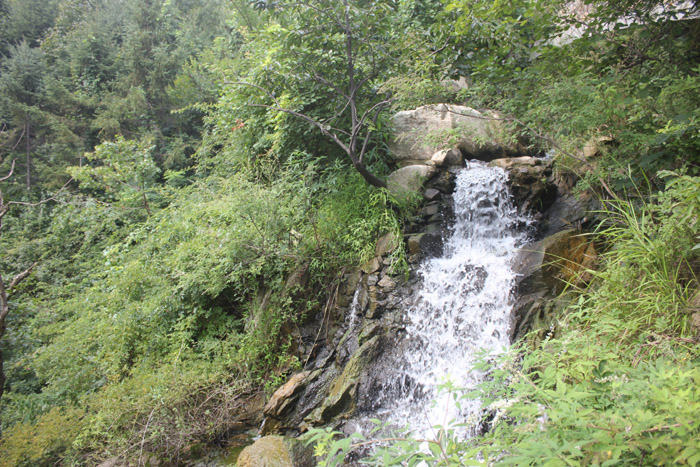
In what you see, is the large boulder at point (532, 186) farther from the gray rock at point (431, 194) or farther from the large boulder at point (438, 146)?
the gray rock at point (431, 194)

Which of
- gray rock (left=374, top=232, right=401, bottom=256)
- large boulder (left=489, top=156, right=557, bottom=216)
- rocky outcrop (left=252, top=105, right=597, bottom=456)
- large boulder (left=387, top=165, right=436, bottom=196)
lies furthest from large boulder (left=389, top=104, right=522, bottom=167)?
gray rock (left=374, top=232, right=401, bottom=256)

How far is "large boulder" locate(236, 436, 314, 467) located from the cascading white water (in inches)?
34.4

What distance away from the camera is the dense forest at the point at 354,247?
1.62 metres

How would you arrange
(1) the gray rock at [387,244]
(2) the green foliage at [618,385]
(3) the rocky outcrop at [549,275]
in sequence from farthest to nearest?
(1) the gray rock at [387,244] < (3) the rocky outcrop at [549,275] < (2) the green foliage at [618,385]

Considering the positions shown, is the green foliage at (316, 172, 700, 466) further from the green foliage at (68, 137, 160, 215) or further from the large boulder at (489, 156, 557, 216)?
the green foliage at (68, 137, 160, 215)

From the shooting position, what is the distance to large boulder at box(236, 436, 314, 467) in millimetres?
3299

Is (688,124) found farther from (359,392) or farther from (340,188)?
(340,188)

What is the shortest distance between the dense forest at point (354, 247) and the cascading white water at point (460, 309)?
0.56 m

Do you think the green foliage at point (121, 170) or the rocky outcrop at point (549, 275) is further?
the green foliage at point (121, 170)

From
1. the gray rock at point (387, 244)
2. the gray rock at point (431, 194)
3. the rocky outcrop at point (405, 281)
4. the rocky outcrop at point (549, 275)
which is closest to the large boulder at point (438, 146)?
the rocky outcrop at point (405, 281)

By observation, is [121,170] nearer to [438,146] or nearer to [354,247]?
[354,247]

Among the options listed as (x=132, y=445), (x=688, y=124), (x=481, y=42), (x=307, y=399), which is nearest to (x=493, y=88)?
(x=481, y=42)

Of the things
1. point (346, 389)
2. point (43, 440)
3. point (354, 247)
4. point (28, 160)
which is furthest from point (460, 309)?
point (28, 160)

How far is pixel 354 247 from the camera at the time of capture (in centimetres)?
521
